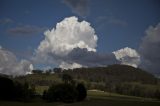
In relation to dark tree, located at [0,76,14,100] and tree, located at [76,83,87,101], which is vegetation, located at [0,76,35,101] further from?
tree, located at [76,83,87,101]

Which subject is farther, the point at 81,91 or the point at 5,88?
the point at 81,91

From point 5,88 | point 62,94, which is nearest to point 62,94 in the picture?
point 62,94

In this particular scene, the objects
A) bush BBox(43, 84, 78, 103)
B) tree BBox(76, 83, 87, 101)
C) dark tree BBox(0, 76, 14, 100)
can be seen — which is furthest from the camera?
tree BBox(76, 83, 87, 101)

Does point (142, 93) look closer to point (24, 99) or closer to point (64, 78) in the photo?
point (64, 78)

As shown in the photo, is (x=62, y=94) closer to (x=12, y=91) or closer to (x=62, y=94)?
(x=62, y=94)

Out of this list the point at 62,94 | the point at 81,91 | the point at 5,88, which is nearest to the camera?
the point at 5,88

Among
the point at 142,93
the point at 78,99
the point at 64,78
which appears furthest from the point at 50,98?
the point at 142,93

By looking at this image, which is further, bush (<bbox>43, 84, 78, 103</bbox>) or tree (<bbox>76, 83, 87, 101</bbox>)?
tree (<bbox>76, 83, 87, 101</bbox>)

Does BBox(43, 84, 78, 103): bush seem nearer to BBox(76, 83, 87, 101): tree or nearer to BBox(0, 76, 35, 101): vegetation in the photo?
BBox(0, 76, 35, 101): vegetation

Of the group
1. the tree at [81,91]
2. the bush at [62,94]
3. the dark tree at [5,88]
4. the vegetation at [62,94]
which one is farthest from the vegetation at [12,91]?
the tree at [81,91]

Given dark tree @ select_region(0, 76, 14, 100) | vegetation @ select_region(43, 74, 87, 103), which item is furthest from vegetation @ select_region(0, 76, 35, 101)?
vegetation @ select_region(43, 74, 87, 103)

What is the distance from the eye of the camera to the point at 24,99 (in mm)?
97562

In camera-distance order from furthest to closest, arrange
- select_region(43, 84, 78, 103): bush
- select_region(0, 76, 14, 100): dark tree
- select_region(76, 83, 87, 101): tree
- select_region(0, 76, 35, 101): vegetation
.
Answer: select_region(76, 83, 87, 101): tree → select_region(43, 84, 78, 103): bush → select_region(0, 76, 35, 101): vegetation → select_region(0, 76, 14, 100): dark tree

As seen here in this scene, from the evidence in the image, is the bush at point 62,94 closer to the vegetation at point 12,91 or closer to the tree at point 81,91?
the vegetation at point 12,91
